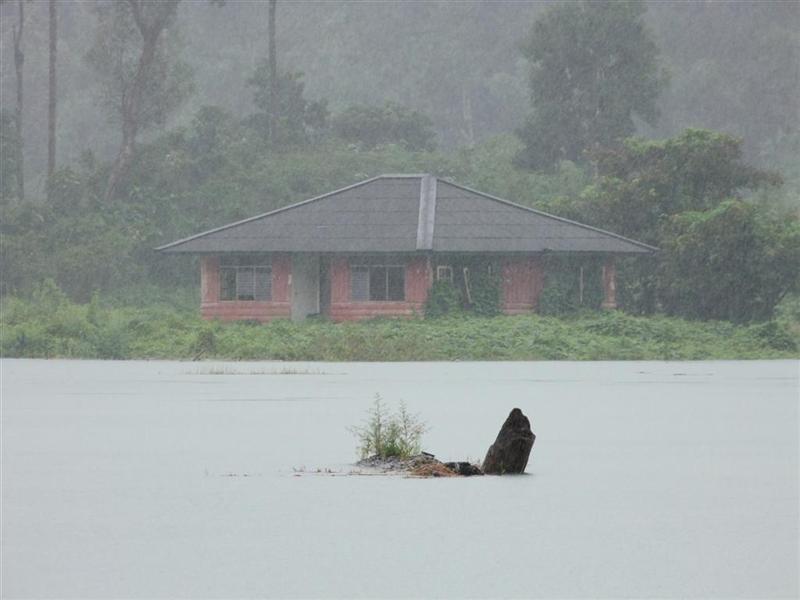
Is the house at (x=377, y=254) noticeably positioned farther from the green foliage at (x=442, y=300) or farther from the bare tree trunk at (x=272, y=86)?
the bare tree trunk at (x=272, y=86)

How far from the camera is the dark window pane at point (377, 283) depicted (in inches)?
2203

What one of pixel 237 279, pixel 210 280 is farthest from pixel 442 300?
pixel 210 280

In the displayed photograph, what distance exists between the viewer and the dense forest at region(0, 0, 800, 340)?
6050 centimetres

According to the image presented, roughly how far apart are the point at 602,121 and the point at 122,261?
25986 mm

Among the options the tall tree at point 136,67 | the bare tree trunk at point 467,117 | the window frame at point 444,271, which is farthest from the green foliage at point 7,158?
the bare tree trunk at point 467,117

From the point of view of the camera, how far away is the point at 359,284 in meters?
56.2

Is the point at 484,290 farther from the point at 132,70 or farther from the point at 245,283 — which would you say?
the point at 132,70

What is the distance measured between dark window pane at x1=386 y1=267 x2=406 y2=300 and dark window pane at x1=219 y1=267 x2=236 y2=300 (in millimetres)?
5449
